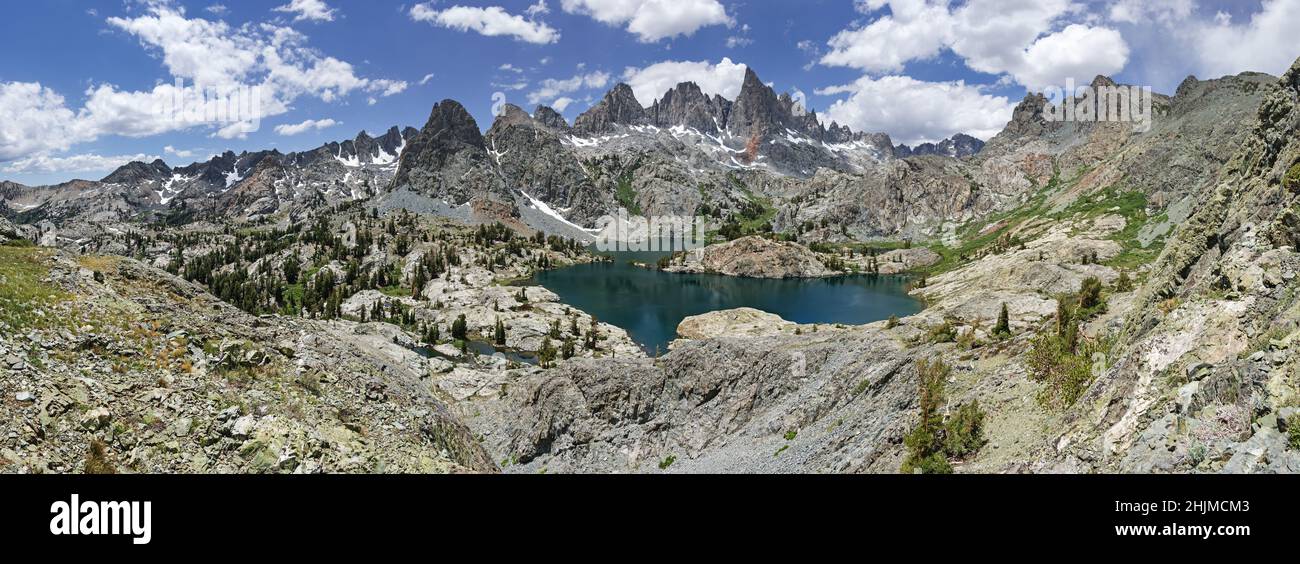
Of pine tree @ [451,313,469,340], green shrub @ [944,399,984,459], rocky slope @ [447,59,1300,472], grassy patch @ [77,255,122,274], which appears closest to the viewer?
rocky slope @ [447,59,1300,472]

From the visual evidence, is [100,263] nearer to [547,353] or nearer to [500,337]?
[547,353]

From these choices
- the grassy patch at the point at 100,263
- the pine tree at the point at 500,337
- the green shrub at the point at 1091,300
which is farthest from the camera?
the pine tree at the point at 500,337

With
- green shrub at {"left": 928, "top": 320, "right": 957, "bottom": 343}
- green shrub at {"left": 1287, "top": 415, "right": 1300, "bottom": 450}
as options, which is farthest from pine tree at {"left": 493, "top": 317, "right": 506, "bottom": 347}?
green shrub at {"left": 1287, "top": 415, "right": 1300, "bottom": 450}

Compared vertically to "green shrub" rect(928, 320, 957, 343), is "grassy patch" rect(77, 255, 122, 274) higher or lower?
higher

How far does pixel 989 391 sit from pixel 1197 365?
964cm

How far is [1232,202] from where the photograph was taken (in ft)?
74.5

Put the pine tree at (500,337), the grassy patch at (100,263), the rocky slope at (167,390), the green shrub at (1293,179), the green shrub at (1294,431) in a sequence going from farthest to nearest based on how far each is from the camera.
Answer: the pine tree at (500,337)
the grassy patch at (100,263)
the rocky slope at (167,390)
the green shrub at (1293,179)
the green shrub at (1294,431)

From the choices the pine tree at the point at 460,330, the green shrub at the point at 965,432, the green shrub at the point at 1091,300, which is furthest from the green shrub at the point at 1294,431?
the pine tree at the point at 460,330

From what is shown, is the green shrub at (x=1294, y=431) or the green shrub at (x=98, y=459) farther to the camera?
the green shrub at (x=98, y=459)

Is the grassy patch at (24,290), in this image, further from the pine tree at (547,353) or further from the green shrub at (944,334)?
the pine tree at (547,353)

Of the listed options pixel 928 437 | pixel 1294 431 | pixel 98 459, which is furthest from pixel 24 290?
pixel 1294 431

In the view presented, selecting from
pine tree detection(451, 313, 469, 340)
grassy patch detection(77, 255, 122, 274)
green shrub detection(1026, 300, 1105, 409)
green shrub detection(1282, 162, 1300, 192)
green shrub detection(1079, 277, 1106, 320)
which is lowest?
Answer: pine tree detection(451, 313, 469, 340)

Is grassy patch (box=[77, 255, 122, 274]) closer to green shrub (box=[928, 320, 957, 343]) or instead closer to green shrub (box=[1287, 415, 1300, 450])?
green shrub (box=[1287, 415, 1300, 450])
